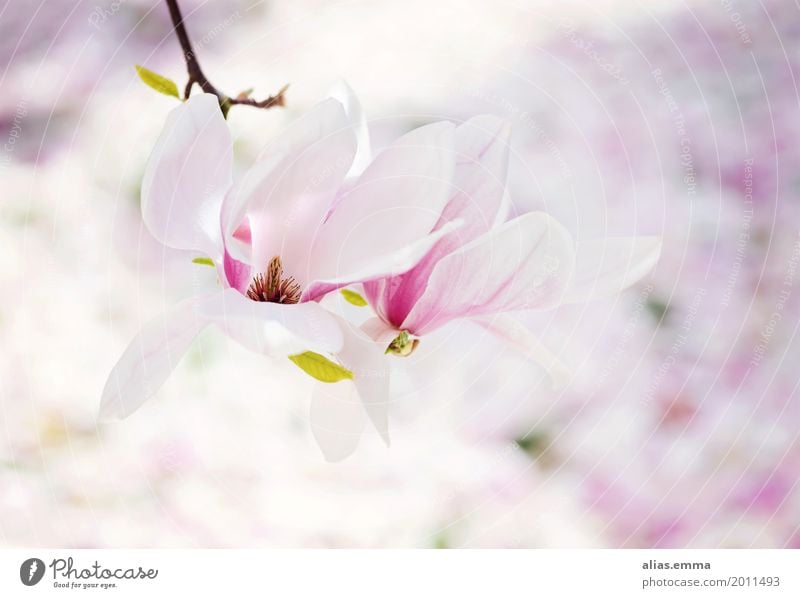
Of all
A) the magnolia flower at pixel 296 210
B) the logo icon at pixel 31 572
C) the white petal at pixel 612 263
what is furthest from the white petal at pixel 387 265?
the logo icon at pixel 31 572

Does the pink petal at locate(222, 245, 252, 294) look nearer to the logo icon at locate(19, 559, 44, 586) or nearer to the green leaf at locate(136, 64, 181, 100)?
the green leaf at locate(136, 64, 181, 100)

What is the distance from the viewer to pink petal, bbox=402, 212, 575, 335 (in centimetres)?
54

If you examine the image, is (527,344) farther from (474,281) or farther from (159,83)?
(159,83)

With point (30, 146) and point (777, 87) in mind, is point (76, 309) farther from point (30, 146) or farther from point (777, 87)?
point (777, 87)

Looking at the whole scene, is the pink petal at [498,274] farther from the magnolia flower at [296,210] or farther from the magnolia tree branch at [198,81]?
the magnolia tree branch at [198,81]

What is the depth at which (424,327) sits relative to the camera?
1.86ft

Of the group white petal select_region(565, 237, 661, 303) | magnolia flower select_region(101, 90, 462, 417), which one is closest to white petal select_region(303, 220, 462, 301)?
magnolia flower select_region(101, 90, 462, 417)

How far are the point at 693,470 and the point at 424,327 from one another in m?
0.24

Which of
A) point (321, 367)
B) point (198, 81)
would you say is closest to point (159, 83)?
point (198, 81)

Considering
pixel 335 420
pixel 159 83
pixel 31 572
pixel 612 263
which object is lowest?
pixel 31 572

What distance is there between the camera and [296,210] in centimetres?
54

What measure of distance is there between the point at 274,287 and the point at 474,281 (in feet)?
0.40

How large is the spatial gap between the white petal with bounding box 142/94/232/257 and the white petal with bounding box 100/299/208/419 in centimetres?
6

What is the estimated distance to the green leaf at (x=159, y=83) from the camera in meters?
0.62
